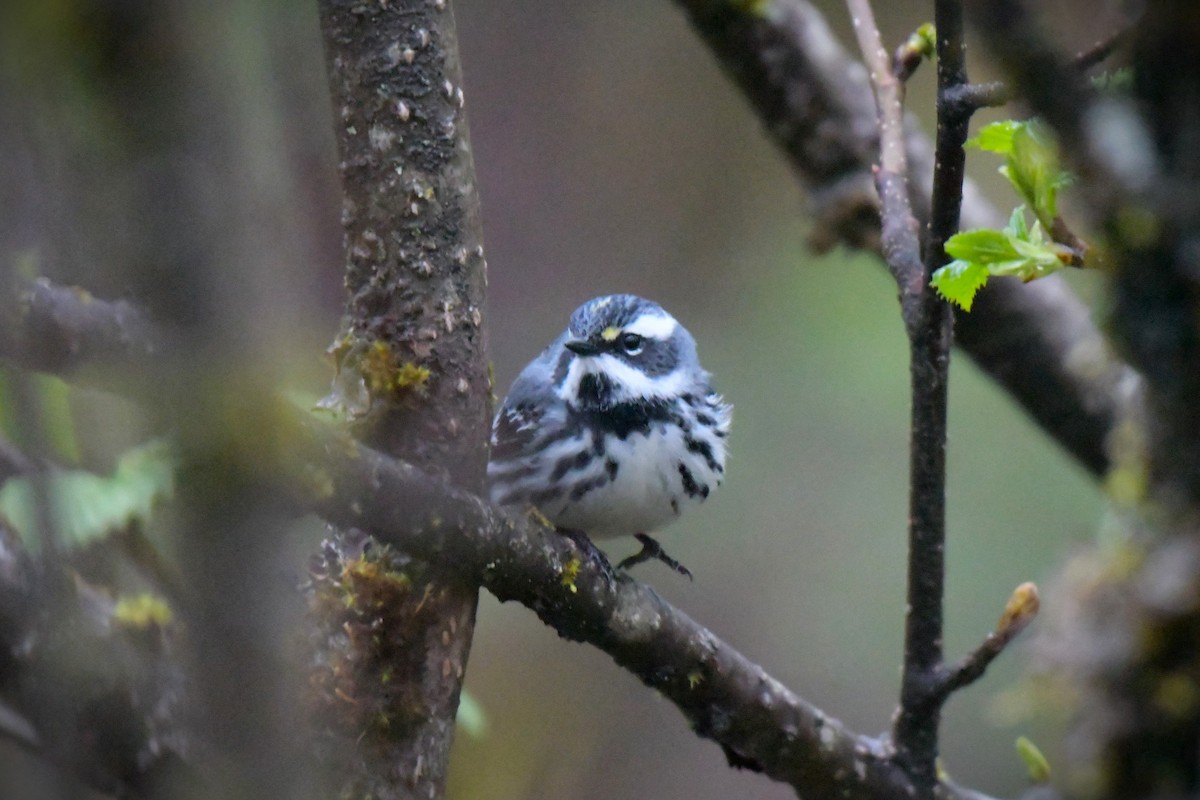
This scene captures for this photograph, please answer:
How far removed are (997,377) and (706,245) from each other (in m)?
3.13

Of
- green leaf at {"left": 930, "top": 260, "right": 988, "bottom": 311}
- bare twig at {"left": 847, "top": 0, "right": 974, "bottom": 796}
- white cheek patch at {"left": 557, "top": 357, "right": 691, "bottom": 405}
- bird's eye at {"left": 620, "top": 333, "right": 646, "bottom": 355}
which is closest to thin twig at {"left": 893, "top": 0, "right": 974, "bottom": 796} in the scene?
bare twig at {"left": 847, "top": 0, "right": 974, "bottom": 796}

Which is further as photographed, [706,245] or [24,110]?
[706,245]

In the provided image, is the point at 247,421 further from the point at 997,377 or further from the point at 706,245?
the point at 706,245

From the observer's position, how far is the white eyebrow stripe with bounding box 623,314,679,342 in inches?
143

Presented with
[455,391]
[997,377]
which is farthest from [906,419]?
[455,391]

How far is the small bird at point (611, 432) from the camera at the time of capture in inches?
131

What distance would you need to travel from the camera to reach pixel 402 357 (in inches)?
84.7

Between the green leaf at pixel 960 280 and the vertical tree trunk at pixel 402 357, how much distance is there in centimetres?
82

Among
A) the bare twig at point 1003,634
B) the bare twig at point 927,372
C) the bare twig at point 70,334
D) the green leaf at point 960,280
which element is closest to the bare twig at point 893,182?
the bare twig at point 927,372

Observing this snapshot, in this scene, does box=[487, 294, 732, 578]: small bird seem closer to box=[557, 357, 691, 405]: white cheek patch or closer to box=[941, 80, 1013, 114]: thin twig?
box=[557, 357, 691, 405]: white cheek patch

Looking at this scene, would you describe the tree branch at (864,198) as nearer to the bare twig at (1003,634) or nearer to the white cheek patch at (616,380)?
the white cheek patch at (616,380)

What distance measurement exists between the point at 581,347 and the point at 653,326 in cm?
34

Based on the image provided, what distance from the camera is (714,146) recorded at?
673cm

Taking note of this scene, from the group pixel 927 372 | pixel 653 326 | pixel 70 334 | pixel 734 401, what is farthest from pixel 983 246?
pixel 734 401
